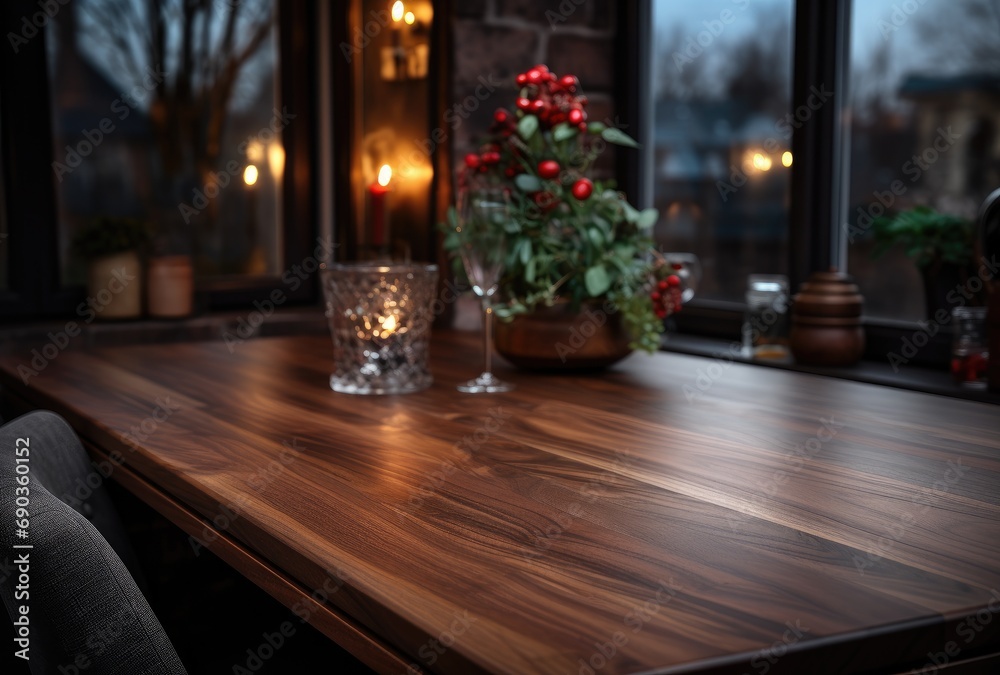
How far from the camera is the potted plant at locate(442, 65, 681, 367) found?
1.49 m

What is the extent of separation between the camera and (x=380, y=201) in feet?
7.77

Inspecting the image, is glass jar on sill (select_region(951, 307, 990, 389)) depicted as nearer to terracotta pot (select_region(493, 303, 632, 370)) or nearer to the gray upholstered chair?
terracotta pot (select_region(493, 303, 632, 370))

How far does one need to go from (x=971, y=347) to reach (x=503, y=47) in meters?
1.17

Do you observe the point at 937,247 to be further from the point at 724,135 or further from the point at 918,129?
the point at 724,135

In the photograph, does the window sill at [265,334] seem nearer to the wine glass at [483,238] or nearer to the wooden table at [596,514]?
the wooden table at [596,514]

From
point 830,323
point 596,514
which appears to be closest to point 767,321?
point 830,323

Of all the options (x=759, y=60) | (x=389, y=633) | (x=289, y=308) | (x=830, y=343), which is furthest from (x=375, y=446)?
(x=289, y=308)

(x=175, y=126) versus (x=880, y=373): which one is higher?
(x=175, y=126)

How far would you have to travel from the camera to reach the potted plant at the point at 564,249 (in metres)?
1.49

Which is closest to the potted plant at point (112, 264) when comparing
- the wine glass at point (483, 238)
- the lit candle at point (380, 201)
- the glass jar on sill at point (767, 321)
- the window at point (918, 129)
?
the lit candle at point (380, 201)

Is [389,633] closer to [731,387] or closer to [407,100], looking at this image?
[731,387]

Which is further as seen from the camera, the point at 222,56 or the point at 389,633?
the point at 222,56

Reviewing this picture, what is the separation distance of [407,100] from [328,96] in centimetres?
28

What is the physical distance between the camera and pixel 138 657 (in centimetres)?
79
